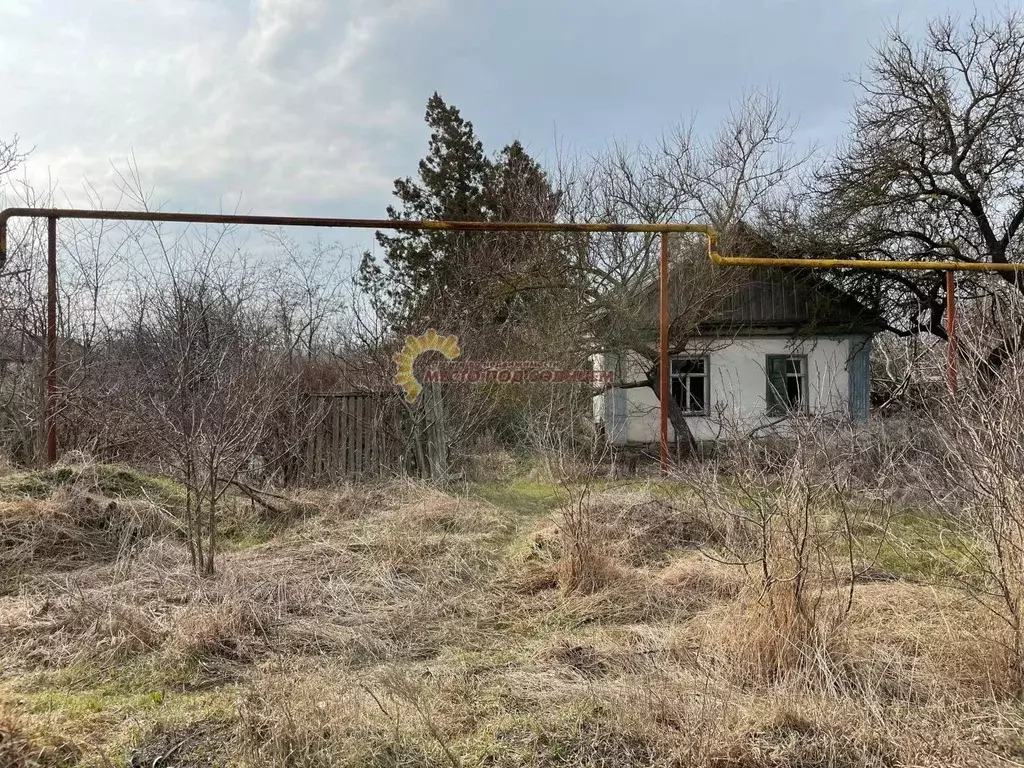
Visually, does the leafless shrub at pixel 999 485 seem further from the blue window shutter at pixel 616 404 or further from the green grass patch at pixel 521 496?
the blue window shutter at pixel 616 404

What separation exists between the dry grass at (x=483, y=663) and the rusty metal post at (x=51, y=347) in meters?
1.75

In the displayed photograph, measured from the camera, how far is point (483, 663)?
3.14 metres

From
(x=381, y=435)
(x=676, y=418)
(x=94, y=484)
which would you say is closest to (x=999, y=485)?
(x=381, y=435)

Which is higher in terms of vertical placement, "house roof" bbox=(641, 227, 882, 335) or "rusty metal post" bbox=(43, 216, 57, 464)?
"house roof" bbox=(641, 227, 882, 335)

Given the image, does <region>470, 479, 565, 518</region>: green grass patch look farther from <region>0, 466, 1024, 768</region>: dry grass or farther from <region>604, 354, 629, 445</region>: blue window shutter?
<region>604, 354, 629, 445</region>: blue window shutter

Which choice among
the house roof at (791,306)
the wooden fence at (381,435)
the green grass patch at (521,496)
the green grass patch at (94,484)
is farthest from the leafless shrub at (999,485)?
the house roof at (791,306)

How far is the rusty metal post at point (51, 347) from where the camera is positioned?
619 centimetres

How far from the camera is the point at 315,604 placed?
3.86 m

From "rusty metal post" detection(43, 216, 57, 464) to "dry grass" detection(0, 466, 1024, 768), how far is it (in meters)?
1.75

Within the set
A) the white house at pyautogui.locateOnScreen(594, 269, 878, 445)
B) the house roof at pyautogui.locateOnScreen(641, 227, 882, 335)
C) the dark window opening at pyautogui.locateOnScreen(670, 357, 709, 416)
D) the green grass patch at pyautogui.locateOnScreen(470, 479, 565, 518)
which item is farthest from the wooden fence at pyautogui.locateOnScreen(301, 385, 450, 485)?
the dark window opening at pyautogui.locateOnScreen(670, 357, 709, 416)

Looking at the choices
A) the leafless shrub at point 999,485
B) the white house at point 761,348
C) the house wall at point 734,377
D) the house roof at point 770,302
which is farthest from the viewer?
the white house at point 761,348

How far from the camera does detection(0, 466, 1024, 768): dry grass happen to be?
2.25m

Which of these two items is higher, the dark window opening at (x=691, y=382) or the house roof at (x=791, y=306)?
the house roof at (x=791, y=306)

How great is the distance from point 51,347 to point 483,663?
5926 mm
